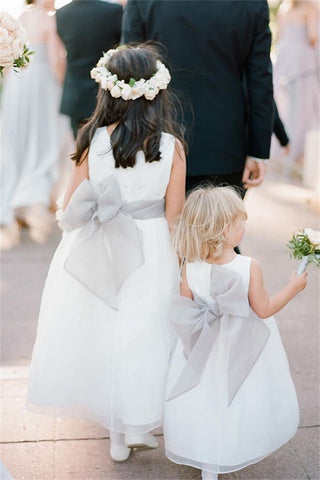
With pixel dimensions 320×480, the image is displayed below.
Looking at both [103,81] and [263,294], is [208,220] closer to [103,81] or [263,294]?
[263,294]

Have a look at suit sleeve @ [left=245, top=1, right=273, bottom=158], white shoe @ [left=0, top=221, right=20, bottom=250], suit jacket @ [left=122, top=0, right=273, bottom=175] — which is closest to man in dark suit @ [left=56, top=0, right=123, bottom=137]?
white shoe @ [left=0, top=221, right=20, bottom=250]

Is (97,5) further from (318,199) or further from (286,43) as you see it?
(286,43)

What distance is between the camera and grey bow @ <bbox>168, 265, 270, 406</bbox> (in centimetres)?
264

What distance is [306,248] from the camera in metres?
2.70

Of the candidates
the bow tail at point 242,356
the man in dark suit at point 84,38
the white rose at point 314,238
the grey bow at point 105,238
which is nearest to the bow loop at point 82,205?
the grey bow at point 105,238

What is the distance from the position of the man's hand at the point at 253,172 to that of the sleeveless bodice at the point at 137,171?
0.94 meters

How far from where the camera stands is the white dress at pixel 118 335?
286 cm

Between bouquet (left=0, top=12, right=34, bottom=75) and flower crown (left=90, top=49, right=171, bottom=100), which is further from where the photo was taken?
flower crown (left=90, top=49, right=171, bottom=100)

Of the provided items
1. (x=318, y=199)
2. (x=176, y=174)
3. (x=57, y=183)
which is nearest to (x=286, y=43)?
(x=318, y=199)

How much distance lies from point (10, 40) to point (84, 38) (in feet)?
9.69

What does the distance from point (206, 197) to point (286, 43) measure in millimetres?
6377

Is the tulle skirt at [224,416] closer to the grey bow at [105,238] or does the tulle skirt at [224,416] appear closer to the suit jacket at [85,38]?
the grey bow at [105,238]

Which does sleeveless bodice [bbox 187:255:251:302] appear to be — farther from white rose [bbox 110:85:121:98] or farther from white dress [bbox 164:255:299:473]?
white rose [bbox 110:85:121:98]

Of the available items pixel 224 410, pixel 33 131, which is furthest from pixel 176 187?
pixel 33 131
